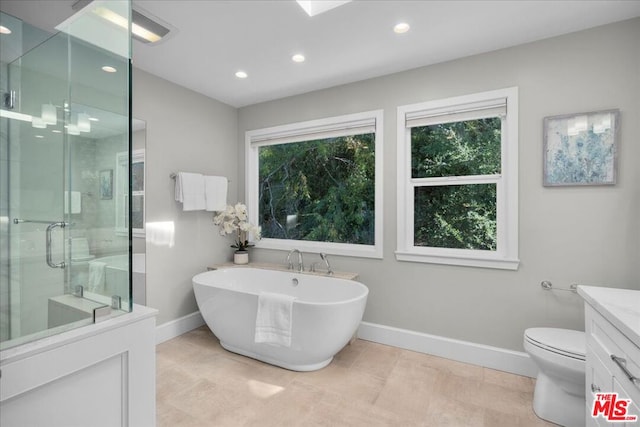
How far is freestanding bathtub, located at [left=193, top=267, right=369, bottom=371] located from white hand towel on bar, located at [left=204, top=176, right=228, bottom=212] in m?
0.72

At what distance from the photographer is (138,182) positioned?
2.76 metres

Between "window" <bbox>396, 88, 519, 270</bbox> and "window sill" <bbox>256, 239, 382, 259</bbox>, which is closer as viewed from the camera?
"window" <bbox>396, 88, 519, 270</bbox>

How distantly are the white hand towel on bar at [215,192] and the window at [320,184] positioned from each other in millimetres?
367

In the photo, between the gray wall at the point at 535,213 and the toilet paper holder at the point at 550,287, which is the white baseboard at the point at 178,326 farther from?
the toilet paper holder at the point at 550,287

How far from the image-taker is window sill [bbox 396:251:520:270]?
7.68 feet

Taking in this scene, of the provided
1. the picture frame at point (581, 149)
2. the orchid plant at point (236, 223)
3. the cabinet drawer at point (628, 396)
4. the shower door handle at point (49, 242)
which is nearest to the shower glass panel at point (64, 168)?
the shower door handle at point (49, 242)

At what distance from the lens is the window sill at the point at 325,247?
2.92 meters

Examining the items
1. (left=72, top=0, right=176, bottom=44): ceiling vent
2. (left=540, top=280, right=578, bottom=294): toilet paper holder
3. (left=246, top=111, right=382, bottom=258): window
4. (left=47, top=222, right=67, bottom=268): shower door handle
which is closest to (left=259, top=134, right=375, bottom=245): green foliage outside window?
(left=246, top=111, right=382, bottom=258): window

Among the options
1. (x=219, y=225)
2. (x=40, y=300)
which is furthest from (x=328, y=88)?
(x=40, y=300)

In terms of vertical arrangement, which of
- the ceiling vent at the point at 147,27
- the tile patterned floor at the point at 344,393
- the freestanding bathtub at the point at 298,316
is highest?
the ceiling vent at the point at 147,27

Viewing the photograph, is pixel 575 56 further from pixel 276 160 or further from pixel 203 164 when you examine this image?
pixel 203 164

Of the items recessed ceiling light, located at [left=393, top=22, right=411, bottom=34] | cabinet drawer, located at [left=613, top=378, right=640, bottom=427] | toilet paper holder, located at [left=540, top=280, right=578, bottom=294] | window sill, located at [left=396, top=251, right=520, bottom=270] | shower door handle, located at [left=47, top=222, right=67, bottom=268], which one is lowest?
cabinet drawer, located at [left=613, top=378, right=640, bottom=427]

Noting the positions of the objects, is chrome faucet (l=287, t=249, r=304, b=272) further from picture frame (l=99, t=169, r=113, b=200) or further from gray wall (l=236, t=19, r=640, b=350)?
picture frame (l=99, t=169, r=113, b=200)

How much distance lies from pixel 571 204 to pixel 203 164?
3.36m
